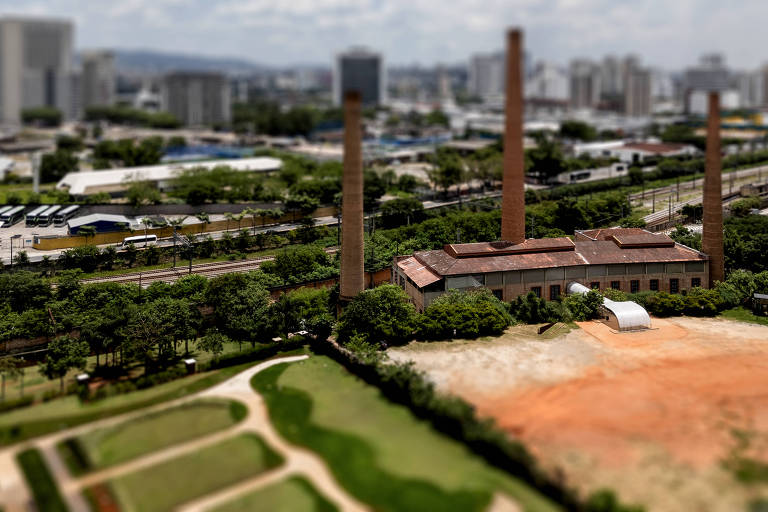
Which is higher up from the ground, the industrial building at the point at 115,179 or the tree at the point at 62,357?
the industrial building at the point at 115,179

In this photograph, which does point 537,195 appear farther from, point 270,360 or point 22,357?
point 22,357

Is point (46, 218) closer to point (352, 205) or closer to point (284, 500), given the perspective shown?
point (352, 205)

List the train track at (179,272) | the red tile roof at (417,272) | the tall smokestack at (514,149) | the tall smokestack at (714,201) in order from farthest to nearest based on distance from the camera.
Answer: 1. the train track at (179,272)
2. the tall smokestack at (714,201)
3. the tall smokestack at (514,149)
4. the red tile roof at (417,272)

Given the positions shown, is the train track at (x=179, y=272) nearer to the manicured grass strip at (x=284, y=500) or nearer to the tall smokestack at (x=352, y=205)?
the tall smokestack at (x=352, y=205)

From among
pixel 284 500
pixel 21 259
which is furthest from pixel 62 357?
pixel 21 259

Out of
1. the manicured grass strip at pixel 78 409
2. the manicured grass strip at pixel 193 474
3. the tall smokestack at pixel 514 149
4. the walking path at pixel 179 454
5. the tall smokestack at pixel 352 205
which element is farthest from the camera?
the tall smokestack at pixel 514 149

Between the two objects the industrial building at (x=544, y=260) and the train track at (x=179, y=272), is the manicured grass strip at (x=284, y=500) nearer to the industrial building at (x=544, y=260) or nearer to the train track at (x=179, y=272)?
the industrial building at (x=544, y=260)

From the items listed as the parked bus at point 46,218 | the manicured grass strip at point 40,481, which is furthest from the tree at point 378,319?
the parked bus at point 46,218

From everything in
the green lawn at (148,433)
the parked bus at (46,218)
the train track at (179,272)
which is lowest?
the green lawn at (148,433)

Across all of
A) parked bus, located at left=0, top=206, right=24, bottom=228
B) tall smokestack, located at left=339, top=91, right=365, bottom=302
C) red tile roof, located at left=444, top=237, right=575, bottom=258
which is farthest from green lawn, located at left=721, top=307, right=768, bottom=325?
parked bus, located at left=0, top=206, right=24, bottom=228

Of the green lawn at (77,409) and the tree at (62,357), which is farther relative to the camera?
the tree at (62,357)
